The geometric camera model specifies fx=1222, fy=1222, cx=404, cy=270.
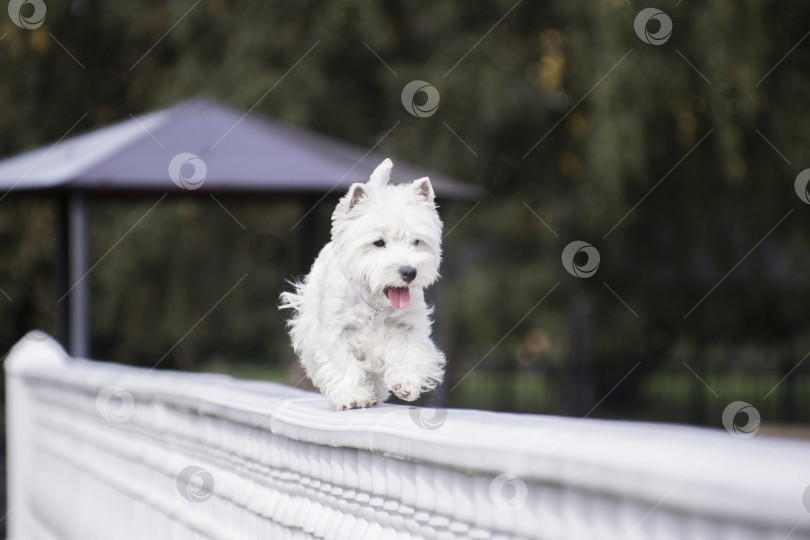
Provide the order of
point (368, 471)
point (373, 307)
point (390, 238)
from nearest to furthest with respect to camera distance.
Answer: point (368, 471) → point (390, 238) → point (373, 307)

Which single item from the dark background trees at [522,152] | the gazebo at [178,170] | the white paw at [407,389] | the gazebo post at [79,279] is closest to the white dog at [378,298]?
the white paw at [407,389]

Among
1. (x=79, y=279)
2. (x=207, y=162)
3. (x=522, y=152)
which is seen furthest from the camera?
(x=522, y=152)

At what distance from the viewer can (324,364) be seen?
4348 millimetres

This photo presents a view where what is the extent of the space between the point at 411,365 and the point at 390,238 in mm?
449

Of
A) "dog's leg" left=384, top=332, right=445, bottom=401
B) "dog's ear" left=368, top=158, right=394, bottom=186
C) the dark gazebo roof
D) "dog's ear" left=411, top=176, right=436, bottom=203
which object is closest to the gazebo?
the dark gazebo roof

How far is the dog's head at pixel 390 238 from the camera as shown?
4.20 metres

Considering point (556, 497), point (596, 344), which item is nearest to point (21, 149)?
point (596, 344)

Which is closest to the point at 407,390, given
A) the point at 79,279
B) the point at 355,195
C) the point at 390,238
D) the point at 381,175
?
the point at 390,238

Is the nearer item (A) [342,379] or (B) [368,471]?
(B) [368,471]

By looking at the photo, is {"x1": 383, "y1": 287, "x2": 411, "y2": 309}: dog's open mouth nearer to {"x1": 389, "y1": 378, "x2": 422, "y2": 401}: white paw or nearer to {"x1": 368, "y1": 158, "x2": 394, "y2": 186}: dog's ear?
{"x1": 389, "y1": 378, "x2": 422, "y2": 401}: white paw

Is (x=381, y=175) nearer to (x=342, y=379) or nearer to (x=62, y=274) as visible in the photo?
(x=342, y=379)

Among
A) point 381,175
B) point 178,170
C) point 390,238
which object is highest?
point 178,170

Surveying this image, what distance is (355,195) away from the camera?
437cm

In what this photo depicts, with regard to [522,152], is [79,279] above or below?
below
